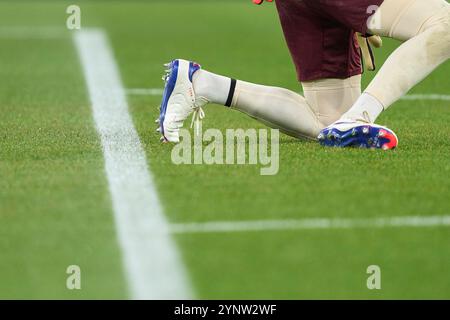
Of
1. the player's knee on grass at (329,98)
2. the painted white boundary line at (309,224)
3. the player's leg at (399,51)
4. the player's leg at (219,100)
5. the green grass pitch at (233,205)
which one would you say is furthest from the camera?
the player's knee on grass at (329,98)

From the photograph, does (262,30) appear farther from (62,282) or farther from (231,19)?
(62,282)

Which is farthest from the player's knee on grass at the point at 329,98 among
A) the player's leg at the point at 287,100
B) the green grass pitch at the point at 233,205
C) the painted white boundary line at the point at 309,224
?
the painted white boundary line at the point at 309,224

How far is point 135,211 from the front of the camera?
15.9 feet

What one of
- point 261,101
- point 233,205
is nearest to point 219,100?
point 261,101

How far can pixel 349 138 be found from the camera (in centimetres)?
587

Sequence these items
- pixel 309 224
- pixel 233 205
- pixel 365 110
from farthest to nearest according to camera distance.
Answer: pixel 365 110 → pixel 233 205 → pixel 309 224

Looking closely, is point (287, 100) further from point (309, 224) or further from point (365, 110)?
point (309, 224)

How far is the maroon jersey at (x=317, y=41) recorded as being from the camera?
617cm

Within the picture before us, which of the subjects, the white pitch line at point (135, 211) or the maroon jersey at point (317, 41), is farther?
the maroon jersey at point (317, 41)

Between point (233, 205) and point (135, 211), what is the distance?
0.40m

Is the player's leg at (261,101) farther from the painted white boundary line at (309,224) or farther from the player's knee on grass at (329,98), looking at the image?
the painted white boundary line at (309,224)

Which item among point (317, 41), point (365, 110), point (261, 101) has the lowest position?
point (365, 110)

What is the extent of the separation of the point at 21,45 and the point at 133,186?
5.87m
